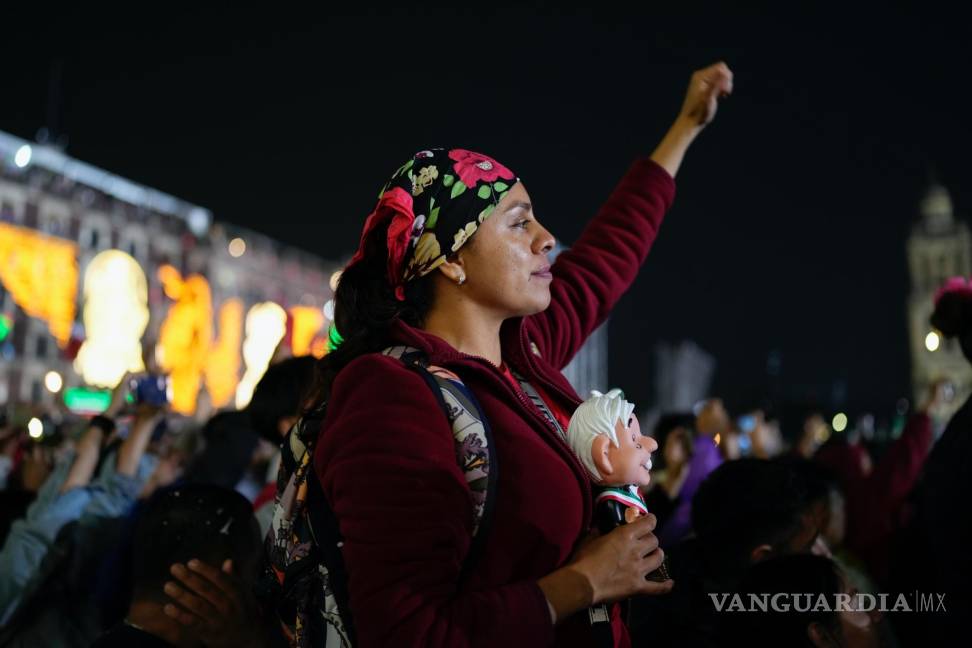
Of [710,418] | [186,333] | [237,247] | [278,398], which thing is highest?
[237,247]

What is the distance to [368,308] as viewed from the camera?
229 cm

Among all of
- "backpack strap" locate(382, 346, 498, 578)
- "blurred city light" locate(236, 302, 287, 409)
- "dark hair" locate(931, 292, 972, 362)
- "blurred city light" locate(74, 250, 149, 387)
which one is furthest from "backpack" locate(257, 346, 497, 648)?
"blurred city light" locate(236, 302, 287, 409)

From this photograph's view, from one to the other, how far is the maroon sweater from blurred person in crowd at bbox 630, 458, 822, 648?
111cm

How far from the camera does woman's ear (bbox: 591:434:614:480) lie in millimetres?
2006

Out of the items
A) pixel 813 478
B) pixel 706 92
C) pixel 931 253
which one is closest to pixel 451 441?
pixel 706 92

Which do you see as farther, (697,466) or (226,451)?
(226,451)

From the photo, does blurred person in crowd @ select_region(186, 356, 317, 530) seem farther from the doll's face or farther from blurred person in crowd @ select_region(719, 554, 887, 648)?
blurred person in crowd @ select_region(719, 554, 887, 648)

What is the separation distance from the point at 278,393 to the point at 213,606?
1.39m

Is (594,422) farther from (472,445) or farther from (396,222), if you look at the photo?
(396,222)

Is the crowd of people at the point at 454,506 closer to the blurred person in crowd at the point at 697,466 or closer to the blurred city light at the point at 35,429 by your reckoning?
the blurred person in crowd at the point at 697,466

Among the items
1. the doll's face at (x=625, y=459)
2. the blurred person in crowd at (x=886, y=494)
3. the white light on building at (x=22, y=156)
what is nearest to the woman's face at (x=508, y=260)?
the doll's face at (x=625, y=459)

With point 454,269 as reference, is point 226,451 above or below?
above

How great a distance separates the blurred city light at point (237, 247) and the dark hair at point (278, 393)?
66.5 meters

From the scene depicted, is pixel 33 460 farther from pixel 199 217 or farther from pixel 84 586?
pixel 199 217
